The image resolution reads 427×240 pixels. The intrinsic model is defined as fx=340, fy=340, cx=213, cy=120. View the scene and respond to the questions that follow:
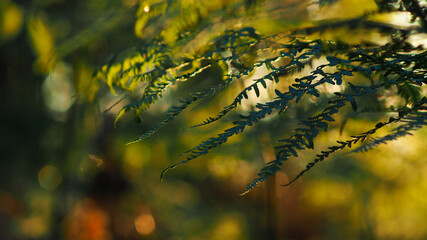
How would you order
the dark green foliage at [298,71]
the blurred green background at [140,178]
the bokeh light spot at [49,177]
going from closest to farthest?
the dark green foliage at [298,71] → the blurred green background at [140,178] → the bokeh light spot at [49,177]

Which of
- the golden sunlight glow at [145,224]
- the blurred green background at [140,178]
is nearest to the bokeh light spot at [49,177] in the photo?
A: the blurred green background at [140,178]

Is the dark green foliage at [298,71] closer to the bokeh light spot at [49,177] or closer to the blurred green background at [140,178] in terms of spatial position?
the blurred green background at [140,178]

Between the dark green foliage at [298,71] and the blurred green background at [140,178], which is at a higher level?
the dark green foliage at [298,71]

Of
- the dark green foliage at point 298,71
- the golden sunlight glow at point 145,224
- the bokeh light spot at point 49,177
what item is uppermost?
the dark green foliage at point 298,71

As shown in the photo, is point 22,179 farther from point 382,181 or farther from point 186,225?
point 382,181

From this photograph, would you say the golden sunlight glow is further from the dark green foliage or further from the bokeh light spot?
the dark green foliage

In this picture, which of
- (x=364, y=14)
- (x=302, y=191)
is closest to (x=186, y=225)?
(x=302, y=191)
